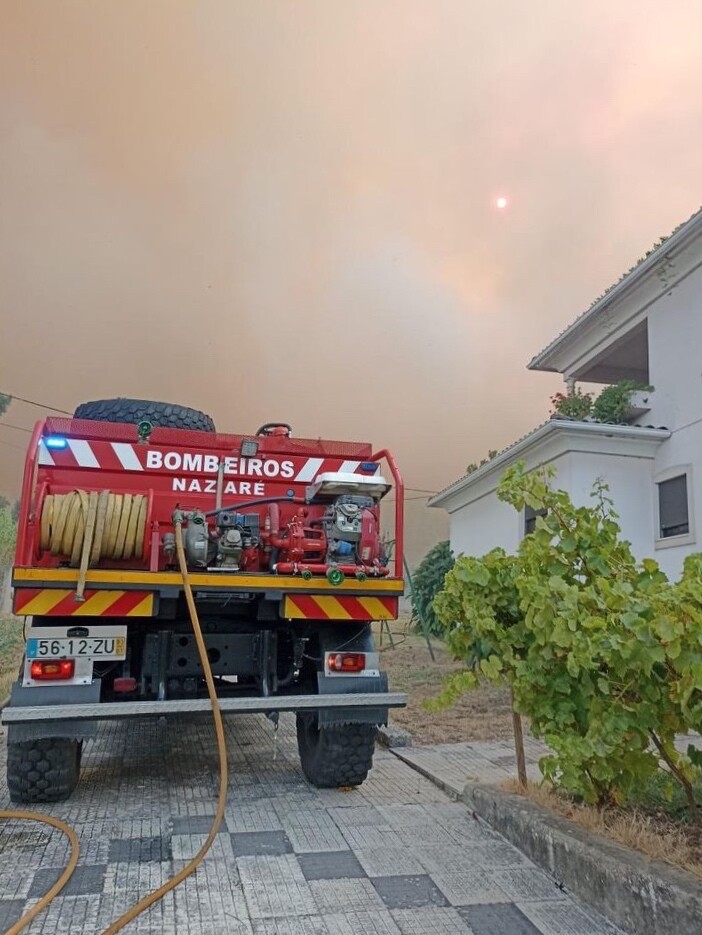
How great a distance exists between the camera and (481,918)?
302cm

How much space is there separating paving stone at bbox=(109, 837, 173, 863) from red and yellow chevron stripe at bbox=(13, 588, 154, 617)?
1.25m

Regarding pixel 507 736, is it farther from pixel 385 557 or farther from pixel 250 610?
pixel 250 610

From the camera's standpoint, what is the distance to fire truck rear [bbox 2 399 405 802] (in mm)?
4273

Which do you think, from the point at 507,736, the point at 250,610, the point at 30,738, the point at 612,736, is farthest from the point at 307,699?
the point at 507,736

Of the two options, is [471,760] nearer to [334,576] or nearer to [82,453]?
[334,576]

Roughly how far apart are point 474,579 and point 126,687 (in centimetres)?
240

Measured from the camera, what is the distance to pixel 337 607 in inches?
188

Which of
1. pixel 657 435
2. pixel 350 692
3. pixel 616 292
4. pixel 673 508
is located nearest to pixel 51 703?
pixel 350 692

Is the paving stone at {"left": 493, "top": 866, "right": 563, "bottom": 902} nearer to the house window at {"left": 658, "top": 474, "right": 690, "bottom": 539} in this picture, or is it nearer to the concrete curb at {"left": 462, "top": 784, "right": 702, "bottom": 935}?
the concrete curb at {"left": 462, "top": 784, "right": 702, "bottom": 935}

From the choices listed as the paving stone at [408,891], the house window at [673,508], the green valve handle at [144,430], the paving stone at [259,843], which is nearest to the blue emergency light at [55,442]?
the green valve handle at [144,430]

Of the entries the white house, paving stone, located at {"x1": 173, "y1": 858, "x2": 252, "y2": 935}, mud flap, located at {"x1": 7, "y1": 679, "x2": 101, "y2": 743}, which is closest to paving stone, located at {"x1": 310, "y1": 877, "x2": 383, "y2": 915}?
paving stone, located at {"x1": 173, "y1": 858, "x2": 252, "y2": 935}

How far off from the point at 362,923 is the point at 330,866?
2.05ft

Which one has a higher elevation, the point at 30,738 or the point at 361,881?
the point at 30,738

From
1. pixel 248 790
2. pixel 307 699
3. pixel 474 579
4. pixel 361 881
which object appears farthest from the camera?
pixel 248 790
